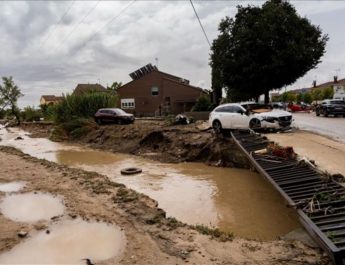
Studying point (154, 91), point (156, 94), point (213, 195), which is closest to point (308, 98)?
point (156, 94)

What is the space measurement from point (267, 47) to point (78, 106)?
20.2 metres

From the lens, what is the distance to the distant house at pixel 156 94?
5494 centimetres

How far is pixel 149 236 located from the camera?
727cm

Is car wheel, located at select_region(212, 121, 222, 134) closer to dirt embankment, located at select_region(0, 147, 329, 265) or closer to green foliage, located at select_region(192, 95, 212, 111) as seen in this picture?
dirt embankment, located at select_region(0, 147, 329, 265)

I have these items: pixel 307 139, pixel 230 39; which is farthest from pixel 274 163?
pixel 230 39

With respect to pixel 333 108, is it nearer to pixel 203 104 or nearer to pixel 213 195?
pixel 203 104

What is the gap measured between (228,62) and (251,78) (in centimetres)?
196

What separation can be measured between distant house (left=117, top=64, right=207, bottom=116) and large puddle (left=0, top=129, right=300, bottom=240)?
3449 centimetres

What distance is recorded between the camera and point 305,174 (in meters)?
9.97

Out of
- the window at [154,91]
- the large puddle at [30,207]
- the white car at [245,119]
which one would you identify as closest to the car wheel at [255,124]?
the white car at [245,119]

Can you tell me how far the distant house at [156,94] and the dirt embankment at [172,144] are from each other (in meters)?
24.8

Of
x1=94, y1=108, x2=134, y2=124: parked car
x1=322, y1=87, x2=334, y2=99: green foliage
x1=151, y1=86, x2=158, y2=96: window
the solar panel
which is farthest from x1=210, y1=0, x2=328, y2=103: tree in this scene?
x1=322, y1=87, x2=334, y2=99: green foliage

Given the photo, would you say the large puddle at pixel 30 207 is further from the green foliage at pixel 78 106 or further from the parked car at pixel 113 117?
the green foliage at pixel 78 106

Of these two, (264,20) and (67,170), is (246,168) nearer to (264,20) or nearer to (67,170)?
(67,170)
